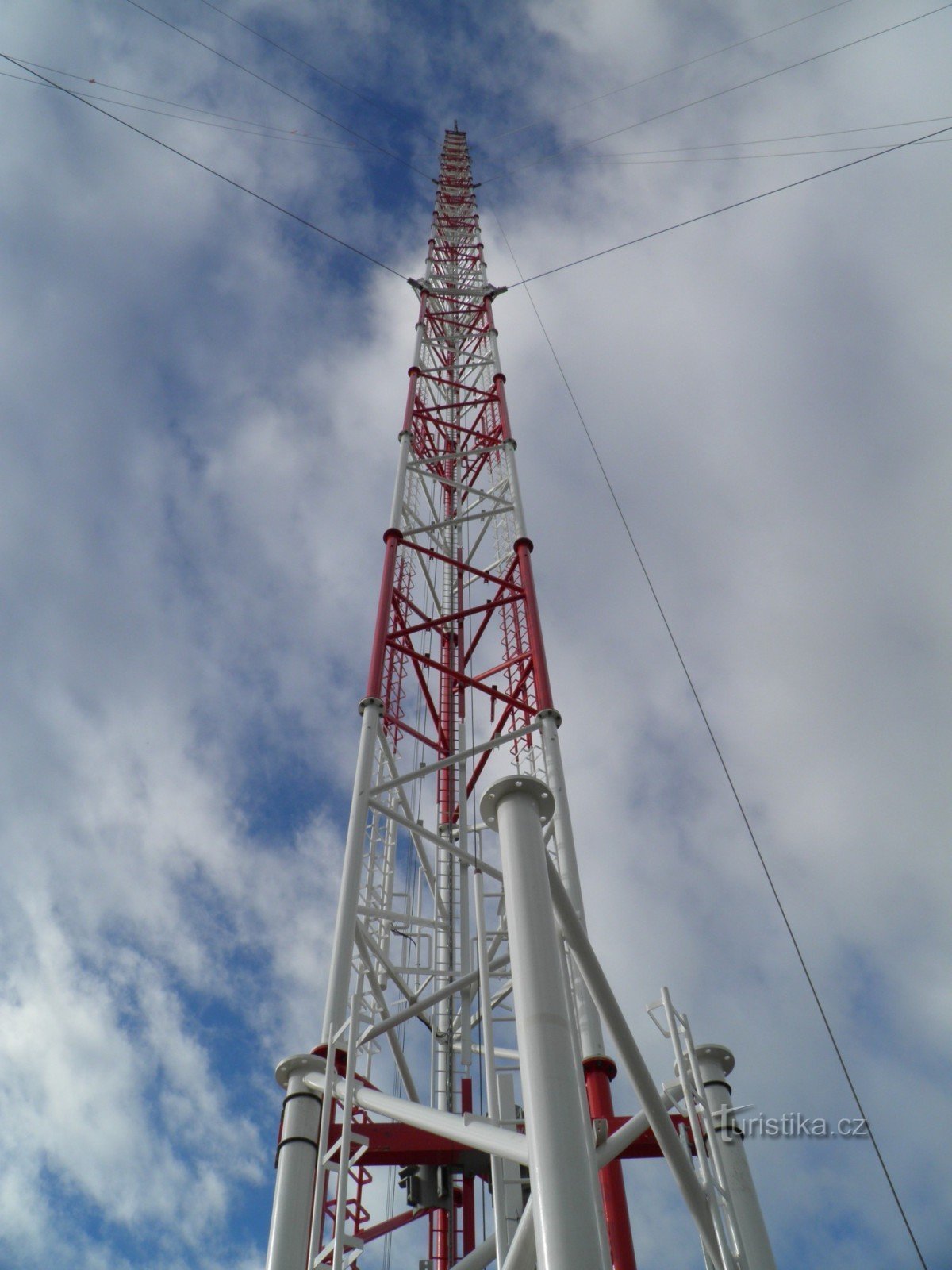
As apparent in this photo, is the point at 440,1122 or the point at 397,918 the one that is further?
the point at 397,918

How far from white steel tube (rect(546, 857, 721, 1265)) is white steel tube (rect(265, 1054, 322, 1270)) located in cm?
259

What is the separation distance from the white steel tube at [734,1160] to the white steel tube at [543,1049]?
253 centimetres

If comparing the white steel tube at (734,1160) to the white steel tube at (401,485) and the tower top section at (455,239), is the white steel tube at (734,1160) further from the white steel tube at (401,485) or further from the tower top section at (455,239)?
the tower top section at (455,239)

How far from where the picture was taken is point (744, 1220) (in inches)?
243

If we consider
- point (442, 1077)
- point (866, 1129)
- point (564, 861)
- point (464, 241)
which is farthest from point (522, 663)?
point (464, 241)

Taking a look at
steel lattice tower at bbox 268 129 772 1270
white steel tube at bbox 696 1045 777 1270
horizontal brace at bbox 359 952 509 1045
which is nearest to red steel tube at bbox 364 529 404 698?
steel lattice tower at bbox 268 129 772 1270

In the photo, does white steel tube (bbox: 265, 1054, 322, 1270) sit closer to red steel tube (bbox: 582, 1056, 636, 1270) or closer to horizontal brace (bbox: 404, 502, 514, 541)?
red steel tube (bbox: 582, 1056, 636, 1270)

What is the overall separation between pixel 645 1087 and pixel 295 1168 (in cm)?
274

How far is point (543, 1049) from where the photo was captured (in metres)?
4.27

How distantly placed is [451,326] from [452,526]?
7623 mm

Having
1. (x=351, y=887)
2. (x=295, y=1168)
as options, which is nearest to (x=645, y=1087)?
(x=295, y=1168)

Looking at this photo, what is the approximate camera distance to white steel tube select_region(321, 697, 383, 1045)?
825cm

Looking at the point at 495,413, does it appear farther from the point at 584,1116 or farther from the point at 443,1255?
the point at 584,1116

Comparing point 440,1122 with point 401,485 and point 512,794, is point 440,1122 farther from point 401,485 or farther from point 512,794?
point 401,485
